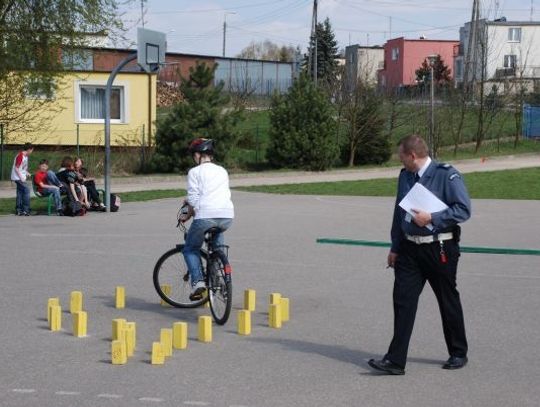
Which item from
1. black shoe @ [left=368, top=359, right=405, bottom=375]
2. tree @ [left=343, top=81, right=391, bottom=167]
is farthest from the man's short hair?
tree @ [left=343, top=81, right=391, bottom=167]

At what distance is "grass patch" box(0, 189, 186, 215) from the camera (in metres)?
22.1

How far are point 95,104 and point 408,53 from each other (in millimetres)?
67707

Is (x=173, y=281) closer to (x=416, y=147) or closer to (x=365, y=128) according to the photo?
(x=416, y=147)

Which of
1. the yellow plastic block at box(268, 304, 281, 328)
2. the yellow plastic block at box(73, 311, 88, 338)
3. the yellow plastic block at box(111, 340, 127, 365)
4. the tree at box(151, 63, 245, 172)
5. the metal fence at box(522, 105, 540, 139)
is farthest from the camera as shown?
the metal fence at box(522, 105, 540, 139)

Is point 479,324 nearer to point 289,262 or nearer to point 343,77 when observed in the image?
point 289,262

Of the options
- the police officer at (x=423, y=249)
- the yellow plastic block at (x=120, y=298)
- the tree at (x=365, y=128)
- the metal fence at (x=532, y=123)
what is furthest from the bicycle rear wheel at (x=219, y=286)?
the metal fence at (x=532, y=123)

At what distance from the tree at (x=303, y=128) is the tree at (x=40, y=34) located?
8.24m

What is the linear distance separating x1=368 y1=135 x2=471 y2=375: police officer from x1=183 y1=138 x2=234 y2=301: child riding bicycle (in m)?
2.48

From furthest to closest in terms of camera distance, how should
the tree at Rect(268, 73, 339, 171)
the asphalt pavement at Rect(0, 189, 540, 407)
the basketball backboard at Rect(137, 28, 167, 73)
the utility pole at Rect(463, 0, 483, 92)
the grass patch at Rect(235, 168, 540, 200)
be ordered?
the utility pole at Rect(463, 0, 483, 92), the tree at Rect(268, 73, 339, 171), the grass patch at Rect(235, 168, 540, 200), the basketball backboard at Rect(137, 28, 167, 73), the asphalt pavement at Rect(0, 189, 540, 407)

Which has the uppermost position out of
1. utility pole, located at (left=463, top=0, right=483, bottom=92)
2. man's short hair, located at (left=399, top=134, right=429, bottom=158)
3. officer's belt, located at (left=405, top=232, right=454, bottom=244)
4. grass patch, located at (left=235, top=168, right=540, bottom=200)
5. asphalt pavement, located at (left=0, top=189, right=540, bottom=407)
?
utility pole, located at (left=463, top=0, right=483, bottom=92)

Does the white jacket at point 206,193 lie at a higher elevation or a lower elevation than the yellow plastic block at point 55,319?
higher

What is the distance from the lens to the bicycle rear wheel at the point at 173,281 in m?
10.2

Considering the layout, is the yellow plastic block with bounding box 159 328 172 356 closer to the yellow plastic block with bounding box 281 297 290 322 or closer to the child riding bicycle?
the child riding bicycle

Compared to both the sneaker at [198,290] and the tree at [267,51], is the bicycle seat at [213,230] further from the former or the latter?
the tree at [267,51]
